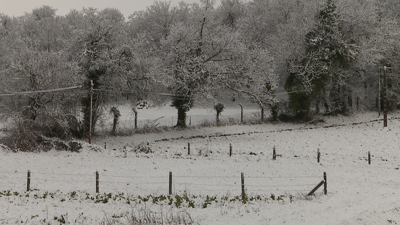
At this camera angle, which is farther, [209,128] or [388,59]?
[388,59]

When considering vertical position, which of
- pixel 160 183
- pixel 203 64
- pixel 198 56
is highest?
pixel 198 56

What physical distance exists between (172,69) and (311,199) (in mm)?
20591

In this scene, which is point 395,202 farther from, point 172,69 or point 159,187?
point 172,69

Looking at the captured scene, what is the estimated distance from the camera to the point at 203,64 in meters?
32.8

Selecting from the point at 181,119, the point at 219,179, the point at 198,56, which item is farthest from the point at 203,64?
the point at 219,179

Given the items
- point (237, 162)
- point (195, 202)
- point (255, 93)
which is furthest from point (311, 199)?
point (255, 93)

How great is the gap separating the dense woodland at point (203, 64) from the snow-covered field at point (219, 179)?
3.92m

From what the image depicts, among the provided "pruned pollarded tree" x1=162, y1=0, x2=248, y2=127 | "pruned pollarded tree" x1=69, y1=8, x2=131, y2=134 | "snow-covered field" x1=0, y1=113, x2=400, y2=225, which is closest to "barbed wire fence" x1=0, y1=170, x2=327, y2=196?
"snow-covered field" x1=0, y1=113, x2=400, y2=225

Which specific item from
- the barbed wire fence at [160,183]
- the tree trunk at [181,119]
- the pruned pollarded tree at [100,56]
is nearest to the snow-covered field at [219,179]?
the barbed wire fence at [160,183]

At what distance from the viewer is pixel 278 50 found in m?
40.5

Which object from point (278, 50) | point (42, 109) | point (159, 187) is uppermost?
point (278, 50)

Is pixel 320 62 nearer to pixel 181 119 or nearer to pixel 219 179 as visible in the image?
pixel 181 119

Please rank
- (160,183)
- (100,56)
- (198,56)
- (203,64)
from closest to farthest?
(160,183) < (100,56) < (203,64) < (198,56)

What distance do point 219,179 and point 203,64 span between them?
15494mm
